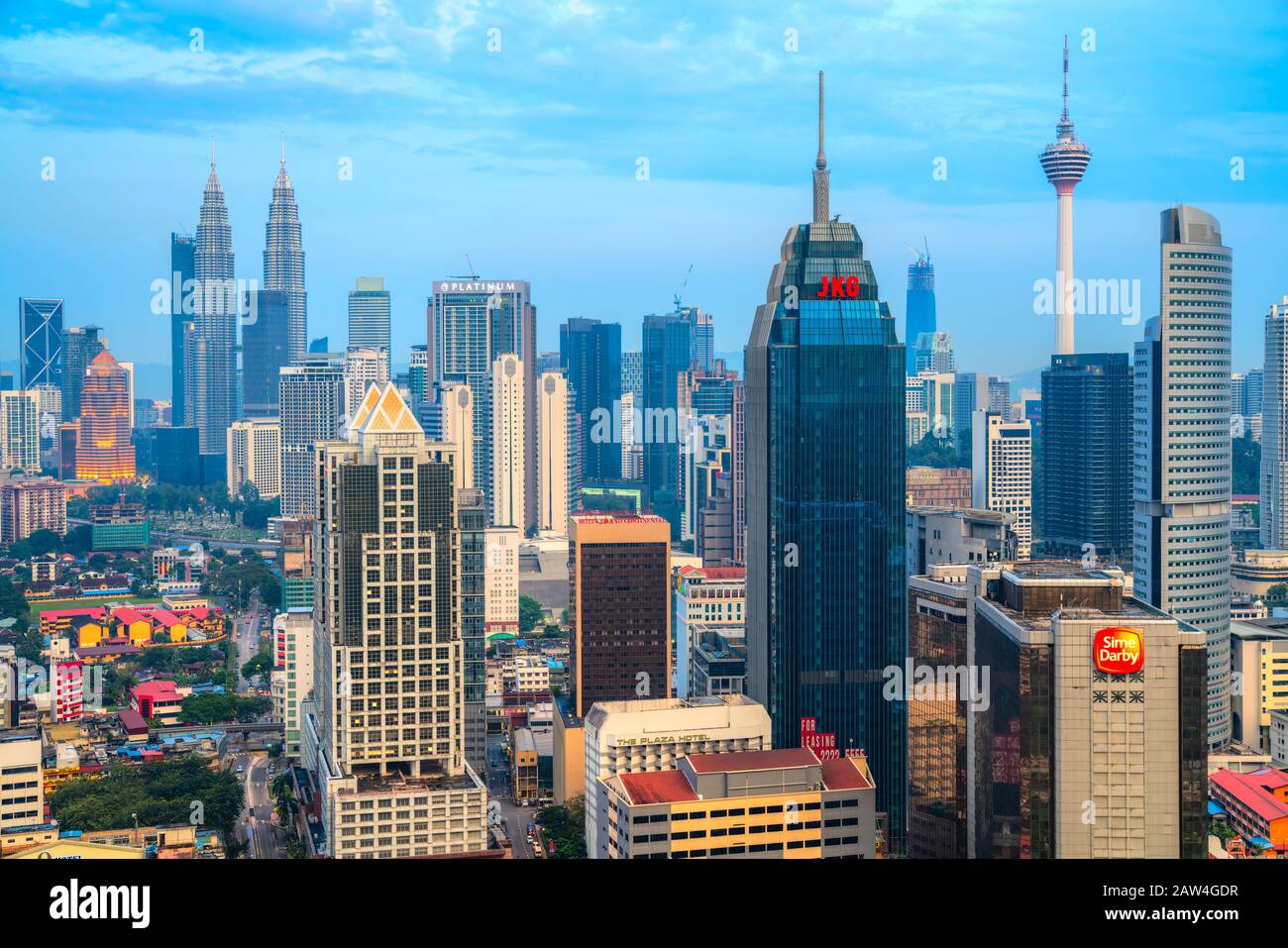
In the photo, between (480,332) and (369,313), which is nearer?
(480,332)

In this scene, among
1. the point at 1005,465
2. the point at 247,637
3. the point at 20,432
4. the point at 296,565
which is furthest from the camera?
the point at 20,432

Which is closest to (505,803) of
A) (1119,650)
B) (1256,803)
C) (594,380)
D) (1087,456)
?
(1256,803)

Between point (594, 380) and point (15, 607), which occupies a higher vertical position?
point (594, 380)

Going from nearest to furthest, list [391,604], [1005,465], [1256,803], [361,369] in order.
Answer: [1256,803], [391,604], [1005,465], [361,369]

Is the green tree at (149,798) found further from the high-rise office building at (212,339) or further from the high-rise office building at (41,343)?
the high-rise office building at (212,339)

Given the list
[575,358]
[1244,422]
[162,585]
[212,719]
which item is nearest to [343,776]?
[212,719]

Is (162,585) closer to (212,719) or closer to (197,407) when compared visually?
(212,719)

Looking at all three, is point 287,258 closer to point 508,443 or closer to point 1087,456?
point 508,443
